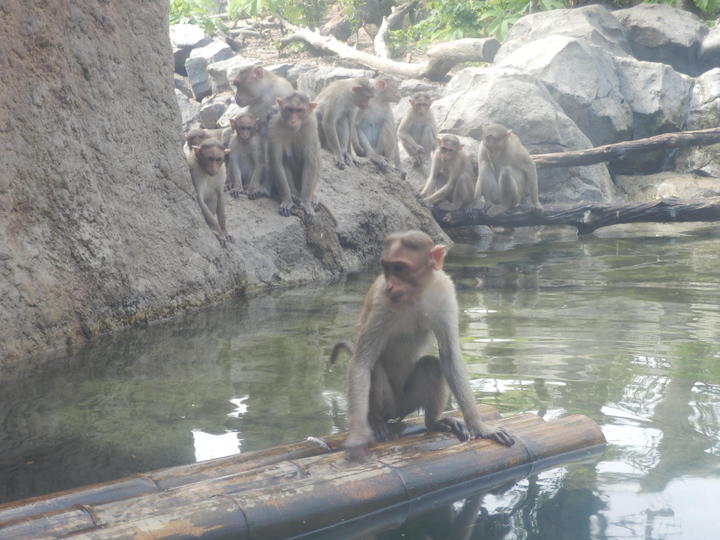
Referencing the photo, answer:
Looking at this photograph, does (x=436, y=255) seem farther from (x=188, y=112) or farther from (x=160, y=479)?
(x=188, y=112)

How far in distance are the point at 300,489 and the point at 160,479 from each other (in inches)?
26.6

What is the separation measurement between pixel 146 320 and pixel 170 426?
3161mm

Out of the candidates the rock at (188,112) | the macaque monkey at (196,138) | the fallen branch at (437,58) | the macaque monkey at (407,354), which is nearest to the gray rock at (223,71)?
the rock at (188,112)

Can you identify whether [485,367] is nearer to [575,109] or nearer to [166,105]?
[166,105]

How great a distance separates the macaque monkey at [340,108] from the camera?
12.5 meters

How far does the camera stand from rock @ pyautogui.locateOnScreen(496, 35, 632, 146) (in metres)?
17.6

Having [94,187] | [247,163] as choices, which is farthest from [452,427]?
[247,163]

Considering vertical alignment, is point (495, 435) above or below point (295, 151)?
below

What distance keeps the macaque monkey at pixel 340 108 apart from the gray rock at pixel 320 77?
25.0 feet

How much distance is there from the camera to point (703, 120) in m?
18.5

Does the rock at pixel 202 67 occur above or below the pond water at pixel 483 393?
above

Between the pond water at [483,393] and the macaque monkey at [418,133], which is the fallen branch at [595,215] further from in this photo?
the pond water at [483,393]

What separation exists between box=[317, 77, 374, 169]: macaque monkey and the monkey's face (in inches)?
129

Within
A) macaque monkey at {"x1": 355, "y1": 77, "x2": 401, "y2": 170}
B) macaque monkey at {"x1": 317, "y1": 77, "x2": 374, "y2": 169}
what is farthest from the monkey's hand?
macaque monkey at {"x1": 355, "y1": 77, "x2": 401, "y2": 170}
